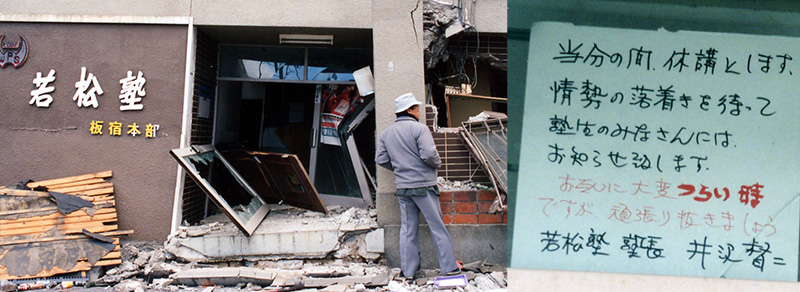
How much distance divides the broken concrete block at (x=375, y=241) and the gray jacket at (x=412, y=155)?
0.68 metres

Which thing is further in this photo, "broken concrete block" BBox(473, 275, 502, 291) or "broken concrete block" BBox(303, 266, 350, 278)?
"broken concrete block" BBox(303, 266, 350, 278)

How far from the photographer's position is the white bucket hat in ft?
14.0

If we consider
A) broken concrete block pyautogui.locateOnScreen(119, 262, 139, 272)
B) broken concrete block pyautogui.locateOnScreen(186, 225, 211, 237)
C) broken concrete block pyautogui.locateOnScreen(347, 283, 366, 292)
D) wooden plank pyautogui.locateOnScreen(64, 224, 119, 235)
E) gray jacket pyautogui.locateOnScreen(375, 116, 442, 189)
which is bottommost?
broken concrete block pyautogui.locateOnScreen(119, 262, 139, 272)

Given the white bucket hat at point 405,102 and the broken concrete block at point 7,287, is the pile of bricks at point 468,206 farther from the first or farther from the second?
the broken concrete block at point 7,287

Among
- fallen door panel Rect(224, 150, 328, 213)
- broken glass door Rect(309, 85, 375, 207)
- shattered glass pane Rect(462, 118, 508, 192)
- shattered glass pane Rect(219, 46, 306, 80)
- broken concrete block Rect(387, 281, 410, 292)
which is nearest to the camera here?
broken concrete block Rect(387, 281, 410, 292)

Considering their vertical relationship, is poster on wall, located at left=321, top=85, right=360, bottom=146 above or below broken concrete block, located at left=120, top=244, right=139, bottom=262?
above

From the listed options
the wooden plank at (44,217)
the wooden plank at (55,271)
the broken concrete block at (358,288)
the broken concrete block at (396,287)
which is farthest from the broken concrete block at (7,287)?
the broken concrete block at (396,287)

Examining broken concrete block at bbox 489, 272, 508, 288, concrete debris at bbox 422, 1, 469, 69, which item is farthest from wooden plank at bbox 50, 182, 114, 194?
broken concrete block at bbox 489, 272, 508, 288

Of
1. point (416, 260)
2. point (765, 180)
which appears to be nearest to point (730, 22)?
point (765, 180)

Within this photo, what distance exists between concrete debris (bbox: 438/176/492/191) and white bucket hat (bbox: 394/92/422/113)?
892mm

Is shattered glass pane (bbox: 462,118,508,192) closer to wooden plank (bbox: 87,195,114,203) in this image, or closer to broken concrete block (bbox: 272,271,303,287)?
broken concrete block (bbox: 272,271,303,287)

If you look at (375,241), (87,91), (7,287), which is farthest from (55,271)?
(375,241)

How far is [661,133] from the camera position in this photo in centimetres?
212

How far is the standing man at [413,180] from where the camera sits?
4.12 meters
